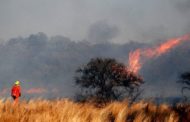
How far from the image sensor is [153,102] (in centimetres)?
1571

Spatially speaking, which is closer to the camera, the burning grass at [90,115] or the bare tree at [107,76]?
the burning grass at [90,115]

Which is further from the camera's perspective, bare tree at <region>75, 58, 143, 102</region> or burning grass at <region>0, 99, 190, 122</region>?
bare tree at <region>75, 58, 143, 102</region>

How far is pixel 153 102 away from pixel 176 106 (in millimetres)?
1300

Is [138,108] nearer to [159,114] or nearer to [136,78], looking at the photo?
[159,114]

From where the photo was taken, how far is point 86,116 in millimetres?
10805

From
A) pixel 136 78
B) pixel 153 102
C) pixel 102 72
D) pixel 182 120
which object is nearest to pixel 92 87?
pixel 102 72

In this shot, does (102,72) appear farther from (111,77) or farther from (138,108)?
(138,108)

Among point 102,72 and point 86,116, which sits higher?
point 102,72

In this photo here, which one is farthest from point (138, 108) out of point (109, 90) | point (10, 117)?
point (109, 90)

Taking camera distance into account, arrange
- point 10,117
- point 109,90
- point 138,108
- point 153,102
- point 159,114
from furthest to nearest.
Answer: point 109,90 → point 153,102 → point 138,108 → point 159,114 → point 10,117

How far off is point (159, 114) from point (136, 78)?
41628 millimetres

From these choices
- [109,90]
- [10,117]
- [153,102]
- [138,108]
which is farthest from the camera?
[109,90]

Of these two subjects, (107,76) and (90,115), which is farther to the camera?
(107,76)

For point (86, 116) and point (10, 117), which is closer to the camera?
point (10, 117)
